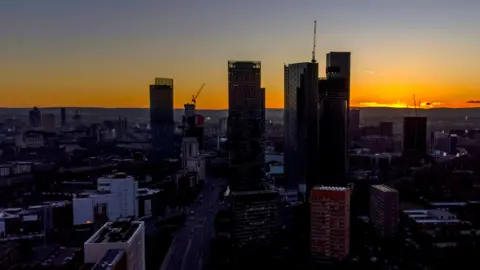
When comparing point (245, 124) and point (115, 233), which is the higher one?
point (245, 124)

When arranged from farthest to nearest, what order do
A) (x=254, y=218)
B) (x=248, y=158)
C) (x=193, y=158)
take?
1. (x=193, y=158)
2. (x=248, y=158)
3. (x=254, y=218)

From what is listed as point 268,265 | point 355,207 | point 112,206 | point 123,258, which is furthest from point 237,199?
point 123,258

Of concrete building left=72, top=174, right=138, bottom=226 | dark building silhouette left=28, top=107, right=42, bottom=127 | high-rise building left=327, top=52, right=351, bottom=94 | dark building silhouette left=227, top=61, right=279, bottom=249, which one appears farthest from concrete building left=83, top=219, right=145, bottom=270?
high-rise building left=327, top=52, right=351, bottom=94

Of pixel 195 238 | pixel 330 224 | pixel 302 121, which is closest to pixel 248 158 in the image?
pixel 195 238

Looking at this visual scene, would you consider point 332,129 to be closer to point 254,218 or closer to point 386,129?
point 386,129

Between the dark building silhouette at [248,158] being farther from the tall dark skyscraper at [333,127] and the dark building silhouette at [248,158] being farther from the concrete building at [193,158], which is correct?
the concrete building at [193,158]

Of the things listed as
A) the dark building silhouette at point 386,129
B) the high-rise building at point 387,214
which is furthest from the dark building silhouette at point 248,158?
the dark building silhouette at point 386,129

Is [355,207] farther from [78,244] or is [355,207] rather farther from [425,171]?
[78,244]
